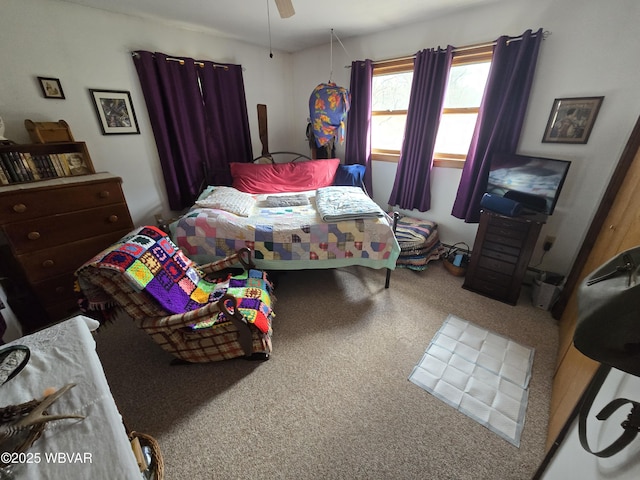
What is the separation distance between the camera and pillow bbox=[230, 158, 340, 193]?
3.12 meters

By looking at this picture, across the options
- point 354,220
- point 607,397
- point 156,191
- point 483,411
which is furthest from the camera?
point 156,191

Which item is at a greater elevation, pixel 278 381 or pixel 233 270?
pixel 233 270

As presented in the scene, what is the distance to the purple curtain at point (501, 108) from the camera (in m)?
2.18

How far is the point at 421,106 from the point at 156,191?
316 centimetres

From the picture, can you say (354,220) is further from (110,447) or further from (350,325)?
(110,447)

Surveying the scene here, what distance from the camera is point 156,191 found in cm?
304

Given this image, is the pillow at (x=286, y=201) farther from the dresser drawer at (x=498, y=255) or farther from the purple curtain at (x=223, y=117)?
the dresser drawer at (x=498, y=255)

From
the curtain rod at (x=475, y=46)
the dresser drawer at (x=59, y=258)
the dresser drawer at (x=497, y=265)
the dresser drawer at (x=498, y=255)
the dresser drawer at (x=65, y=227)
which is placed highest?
the curtain rod at (x=475, y=46)

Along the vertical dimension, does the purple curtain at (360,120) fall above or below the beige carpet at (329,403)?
above

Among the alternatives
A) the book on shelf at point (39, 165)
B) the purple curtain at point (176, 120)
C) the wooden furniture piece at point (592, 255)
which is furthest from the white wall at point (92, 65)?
the wooden furniture piece at point (592, 255)

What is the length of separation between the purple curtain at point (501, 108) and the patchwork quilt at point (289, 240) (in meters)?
1.12

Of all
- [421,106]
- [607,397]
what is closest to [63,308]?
[607,397]

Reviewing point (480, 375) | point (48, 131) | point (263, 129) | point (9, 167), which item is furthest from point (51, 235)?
point (480, 375)

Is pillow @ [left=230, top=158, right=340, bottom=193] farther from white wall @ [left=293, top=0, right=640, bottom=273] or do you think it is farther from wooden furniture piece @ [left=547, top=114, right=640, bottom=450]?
wooden furniture piece @ [left=547, top=114, right=640, bottom=450]
